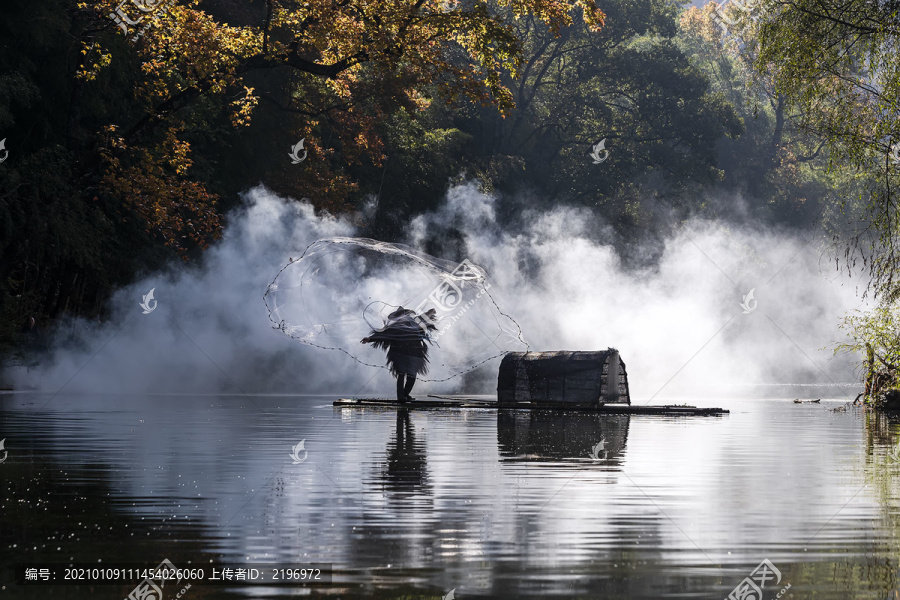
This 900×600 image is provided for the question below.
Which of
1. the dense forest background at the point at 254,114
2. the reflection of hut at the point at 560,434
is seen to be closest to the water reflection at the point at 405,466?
the reflection of hut at the point at 560,434

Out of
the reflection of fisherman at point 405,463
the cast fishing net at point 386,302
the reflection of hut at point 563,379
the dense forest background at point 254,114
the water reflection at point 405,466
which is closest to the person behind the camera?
the water reflection at point 405,466

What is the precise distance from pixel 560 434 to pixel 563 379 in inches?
390

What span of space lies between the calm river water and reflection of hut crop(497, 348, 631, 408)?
31.0ft

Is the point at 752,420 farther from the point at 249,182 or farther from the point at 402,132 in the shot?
the point at 402,132

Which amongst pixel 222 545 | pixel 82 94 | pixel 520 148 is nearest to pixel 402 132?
pixel 520 148

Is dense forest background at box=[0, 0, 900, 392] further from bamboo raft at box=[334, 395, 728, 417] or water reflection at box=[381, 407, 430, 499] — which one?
water reflection at box=[381, 407, 430, 499]

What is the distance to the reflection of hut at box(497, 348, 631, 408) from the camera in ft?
96.7

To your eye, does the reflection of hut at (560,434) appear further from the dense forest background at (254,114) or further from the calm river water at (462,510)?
the dense forest background at (254,114)

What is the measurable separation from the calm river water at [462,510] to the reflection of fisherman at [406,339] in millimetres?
7196

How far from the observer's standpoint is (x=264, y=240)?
40781 mm

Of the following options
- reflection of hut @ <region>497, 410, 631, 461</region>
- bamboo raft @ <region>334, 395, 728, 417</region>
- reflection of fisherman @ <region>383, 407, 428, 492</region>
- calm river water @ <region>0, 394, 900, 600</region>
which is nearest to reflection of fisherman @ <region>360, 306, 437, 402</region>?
bamboo raft @ <region>334, 395, 728, 417</region>

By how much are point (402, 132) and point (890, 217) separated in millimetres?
35671

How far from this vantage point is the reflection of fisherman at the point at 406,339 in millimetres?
27016

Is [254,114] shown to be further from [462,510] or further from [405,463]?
[462,510]
